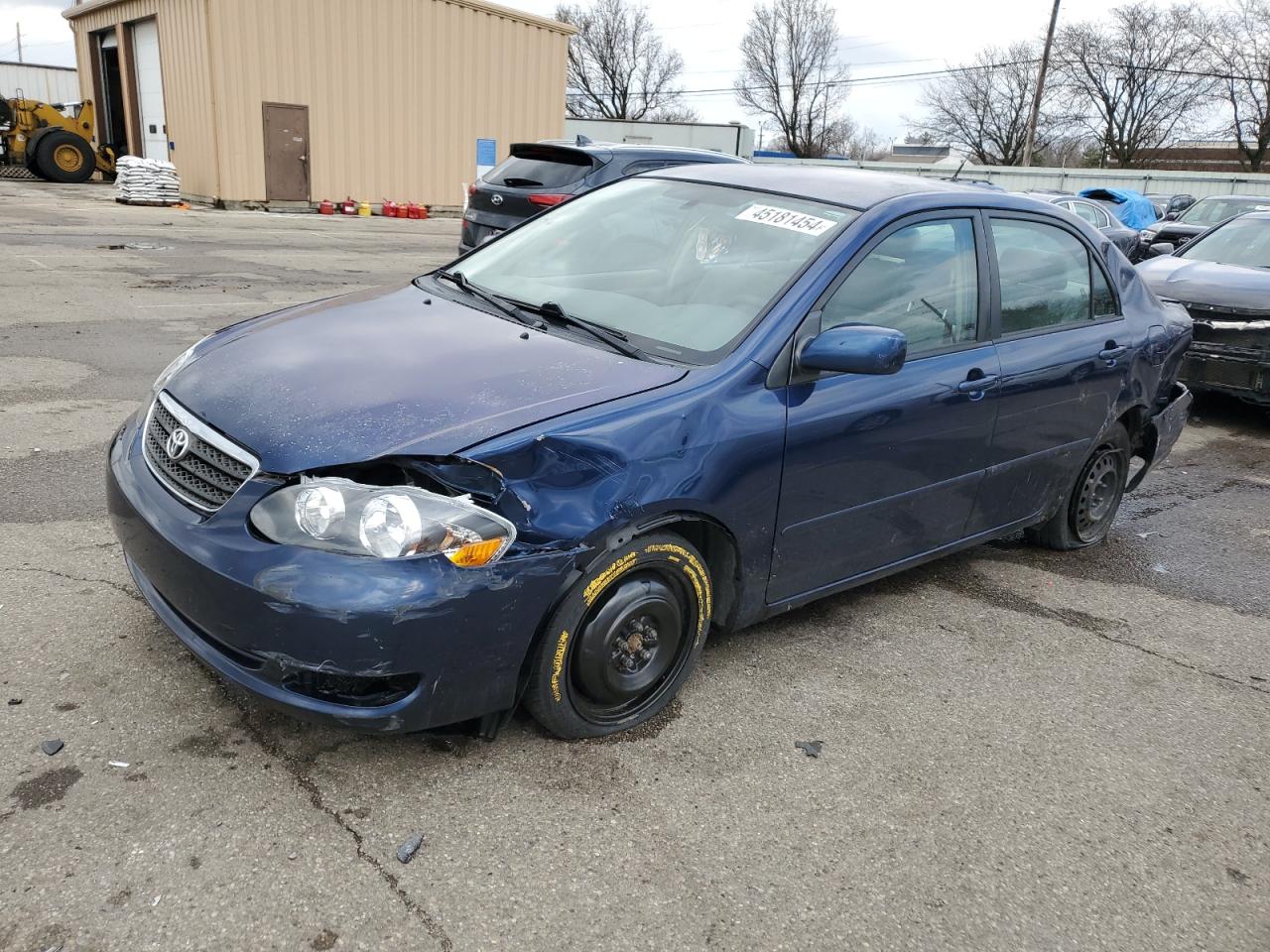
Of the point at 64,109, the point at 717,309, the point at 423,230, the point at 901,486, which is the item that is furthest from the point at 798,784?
the point at 64,109

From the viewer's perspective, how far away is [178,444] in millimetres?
2855

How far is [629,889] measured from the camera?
94.7 inches

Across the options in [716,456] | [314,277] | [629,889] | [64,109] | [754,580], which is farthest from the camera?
[64,109]

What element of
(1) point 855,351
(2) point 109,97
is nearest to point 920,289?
(1) point 855,351

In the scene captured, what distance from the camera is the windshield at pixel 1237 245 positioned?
8.68m

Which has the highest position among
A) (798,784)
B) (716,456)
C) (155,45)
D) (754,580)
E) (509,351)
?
(155,45)

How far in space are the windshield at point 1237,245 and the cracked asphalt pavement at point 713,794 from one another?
5.60 meters

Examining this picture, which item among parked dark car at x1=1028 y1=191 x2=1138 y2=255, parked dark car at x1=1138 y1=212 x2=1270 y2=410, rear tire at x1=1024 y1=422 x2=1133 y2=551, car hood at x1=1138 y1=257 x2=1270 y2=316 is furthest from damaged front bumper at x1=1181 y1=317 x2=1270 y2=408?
parked dark car at x1=1028 y1=191 x2=1138 y2=255

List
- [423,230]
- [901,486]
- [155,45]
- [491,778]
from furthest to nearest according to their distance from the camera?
1. [155,45]
2. [423,230]
3. [901,486]
4. [491,778]

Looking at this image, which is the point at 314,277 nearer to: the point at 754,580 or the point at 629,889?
the point at 754,580

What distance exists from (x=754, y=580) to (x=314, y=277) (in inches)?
389

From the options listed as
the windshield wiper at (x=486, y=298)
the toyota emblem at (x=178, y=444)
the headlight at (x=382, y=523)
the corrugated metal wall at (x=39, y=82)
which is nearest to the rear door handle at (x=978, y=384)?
the windshield wiper at (x=486, y=298)

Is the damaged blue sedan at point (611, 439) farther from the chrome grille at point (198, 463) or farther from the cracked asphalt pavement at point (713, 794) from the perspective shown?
the cracked asphalt pavement at point (713, 794)

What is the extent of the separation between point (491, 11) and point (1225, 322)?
20.8 meters
